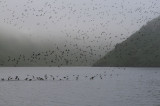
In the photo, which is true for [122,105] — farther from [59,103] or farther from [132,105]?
[59,103]

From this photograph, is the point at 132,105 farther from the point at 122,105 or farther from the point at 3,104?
the point at 3,104

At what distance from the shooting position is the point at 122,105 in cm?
6650

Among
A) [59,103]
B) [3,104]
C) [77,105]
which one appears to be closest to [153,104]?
[77,105]

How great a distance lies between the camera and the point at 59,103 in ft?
236

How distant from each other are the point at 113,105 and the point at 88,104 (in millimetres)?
5351

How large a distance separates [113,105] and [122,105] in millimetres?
2444

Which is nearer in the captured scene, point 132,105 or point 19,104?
point 132,105

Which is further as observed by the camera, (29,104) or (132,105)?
(29,104)

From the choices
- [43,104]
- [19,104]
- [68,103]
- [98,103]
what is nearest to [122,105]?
[98,103]

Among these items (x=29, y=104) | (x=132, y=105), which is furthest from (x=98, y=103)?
(x=29, y=104)

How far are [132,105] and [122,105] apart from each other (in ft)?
6.88

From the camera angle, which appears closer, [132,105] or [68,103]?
[132,105]

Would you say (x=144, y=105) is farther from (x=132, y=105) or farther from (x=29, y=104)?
(x=29, y=104)

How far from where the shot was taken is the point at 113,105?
224 feet
